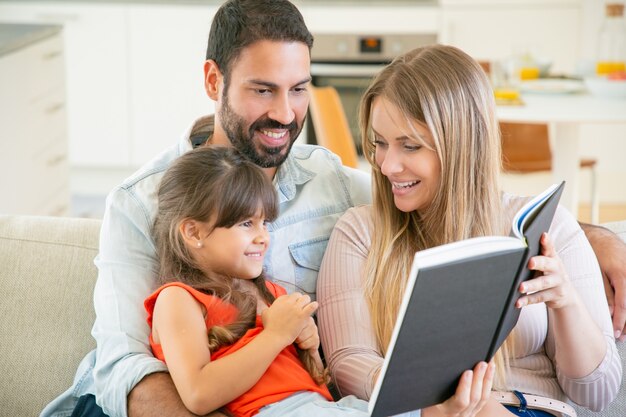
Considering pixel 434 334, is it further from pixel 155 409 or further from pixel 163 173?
pixel 163 173

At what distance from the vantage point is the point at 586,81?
11.5 feet

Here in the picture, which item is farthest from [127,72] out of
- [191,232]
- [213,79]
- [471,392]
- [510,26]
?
[471,392]

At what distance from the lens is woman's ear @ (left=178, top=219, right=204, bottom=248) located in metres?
1.72

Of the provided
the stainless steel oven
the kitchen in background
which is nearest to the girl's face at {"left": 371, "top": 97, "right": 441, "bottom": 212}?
the kitchen in background

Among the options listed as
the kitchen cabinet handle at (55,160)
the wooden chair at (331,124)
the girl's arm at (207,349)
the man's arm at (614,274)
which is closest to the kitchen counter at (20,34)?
the kitchen cabinet handle at (55,160)

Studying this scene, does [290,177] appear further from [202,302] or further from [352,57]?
[352,57]

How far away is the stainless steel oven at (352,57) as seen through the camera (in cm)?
510

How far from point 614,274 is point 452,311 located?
0.67 metres

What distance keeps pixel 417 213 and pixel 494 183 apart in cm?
17

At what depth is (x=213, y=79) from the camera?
2.03m

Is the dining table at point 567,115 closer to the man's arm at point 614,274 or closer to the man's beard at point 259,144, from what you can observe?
the man's arm at point 614,274

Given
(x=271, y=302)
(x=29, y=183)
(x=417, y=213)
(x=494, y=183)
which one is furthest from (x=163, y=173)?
(x=29, y=183)

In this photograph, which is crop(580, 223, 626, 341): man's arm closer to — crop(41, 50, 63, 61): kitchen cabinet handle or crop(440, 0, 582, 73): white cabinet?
crop(41, 50, 63, 61): kitchen cabinet handle

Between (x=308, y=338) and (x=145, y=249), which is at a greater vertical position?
(x=145, y=249)
